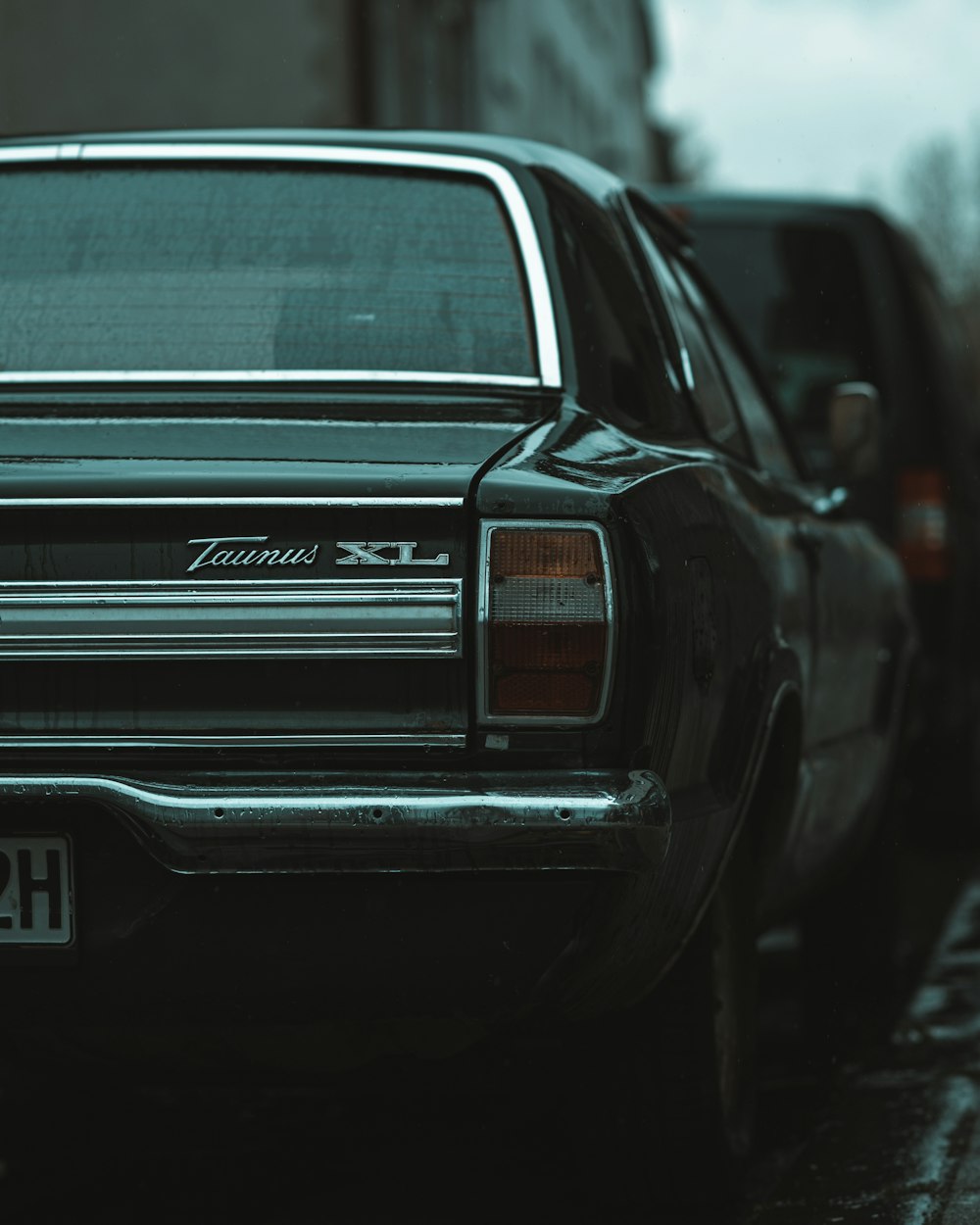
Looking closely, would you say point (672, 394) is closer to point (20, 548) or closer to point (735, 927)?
point (735, 927)

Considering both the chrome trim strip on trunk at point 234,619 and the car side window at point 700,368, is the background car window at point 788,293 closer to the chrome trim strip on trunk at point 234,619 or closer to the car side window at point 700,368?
the car side window at point 700,368

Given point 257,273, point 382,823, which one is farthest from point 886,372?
point 382,823

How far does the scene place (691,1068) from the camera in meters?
3.62

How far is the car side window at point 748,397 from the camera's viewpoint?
189 inches

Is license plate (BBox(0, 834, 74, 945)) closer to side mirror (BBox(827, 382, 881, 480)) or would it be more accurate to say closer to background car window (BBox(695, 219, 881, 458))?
side mirror (BBox(827, 382, 881, 480))

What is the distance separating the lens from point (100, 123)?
59.8 ft

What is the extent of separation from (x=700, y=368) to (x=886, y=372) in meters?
4.72


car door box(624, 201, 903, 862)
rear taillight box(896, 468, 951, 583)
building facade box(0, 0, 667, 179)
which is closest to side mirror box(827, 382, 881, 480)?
car door box(624, 201, 903, 862)

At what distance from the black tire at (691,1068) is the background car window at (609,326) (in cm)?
74

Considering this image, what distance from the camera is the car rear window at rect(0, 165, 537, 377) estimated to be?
3.70 meters

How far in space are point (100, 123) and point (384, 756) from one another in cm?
1595

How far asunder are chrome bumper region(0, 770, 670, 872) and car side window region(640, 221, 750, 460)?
52.2 inches

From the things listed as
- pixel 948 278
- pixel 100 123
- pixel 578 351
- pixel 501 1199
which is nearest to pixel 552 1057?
pixel 501 1199

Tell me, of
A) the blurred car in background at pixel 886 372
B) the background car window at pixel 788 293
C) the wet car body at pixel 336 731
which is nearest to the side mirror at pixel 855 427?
the wet car body at pixel 336 731
